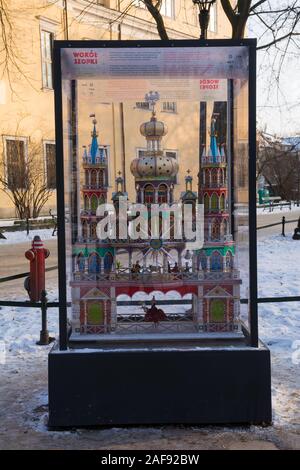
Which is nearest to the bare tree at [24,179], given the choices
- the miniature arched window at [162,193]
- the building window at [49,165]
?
the building window at [49,165]

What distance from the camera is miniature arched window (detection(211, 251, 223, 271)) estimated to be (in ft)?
14.9

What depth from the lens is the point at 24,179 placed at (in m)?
25.7

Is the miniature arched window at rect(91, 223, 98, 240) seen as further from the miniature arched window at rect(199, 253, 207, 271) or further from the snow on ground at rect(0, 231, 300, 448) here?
the snow on ground at rect(0, 231, 300, 448)

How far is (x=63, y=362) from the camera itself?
415 cm

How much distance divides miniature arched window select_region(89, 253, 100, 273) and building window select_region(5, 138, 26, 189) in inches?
857

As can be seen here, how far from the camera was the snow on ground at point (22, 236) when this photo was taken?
66.2 feet

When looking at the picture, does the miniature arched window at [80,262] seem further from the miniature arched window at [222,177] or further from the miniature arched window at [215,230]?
the miniature arched window at [222,177]

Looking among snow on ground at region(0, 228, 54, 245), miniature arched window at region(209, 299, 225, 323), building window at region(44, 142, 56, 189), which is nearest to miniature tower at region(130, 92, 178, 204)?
miniature arched window at region(209, 299, 225, 323)

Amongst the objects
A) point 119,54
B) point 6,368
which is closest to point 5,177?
point 6,368

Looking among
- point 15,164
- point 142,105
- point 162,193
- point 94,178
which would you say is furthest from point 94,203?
point 15,164

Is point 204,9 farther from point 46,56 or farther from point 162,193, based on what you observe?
point 46,56

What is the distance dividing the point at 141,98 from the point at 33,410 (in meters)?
2.79

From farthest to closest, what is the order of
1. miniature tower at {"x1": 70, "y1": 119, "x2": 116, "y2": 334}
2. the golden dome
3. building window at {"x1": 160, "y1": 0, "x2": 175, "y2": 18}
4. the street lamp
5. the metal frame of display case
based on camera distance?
building window at {"x1": 160, "y1": 0, "x2": 175, "y2": 18}
the street lamp
the golden dome
miniature tower at {"x1": 70, "y1": 119, "x2": 116, "y2": 334}
the metal frame of display case

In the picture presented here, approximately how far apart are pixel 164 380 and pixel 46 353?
246 cm
